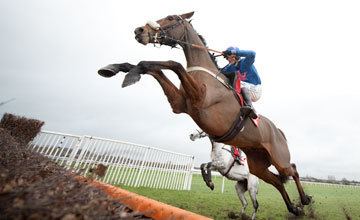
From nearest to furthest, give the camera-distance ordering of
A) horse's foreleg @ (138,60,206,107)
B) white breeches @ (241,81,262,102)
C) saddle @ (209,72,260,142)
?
horse's foreleg @ (138,60,206,107) < saddle @ (209,72,260,142) < white breeches @ (241,81,262,102)

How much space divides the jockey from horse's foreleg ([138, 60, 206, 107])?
109cm

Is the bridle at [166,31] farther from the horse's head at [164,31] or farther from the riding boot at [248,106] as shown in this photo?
the riding boot at [248,106]

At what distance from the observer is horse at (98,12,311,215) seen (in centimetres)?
477

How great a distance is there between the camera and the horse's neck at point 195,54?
5.50 meters

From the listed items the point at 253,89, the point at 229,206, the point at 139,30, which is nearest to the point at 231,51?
the point at 253,89

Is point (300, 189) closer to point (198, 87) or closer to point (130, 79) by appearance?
point (198, 87)

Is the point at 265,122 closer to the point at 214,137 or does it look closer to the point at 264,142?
the point at 264,142

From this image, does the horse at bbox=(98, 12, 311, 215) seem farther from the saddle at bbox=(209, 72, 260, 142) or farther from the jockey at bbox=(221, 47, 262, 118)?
the jockey at bbox=(221, 47, 262, 118)

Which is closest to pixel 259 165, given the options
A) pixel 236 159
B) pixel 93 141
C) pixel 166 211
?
pixel 236 159

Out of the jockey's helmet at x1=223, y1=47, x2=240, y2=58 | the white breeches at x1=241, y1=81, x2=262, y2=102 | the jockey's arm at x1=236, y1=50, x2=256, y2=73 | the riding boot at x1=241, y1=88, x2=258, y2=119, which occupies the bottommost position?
the riding boot at x1=241, y1=88, x2=258, y2=119

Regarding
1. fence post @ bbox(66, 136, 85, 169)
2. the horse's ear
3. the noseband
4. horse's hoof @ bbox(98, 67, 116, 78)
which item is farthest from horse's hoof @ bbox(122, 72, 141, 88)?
fence post @ bbox(66, 136, 85, 169)

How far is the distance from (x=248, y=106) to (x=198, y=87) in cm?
115

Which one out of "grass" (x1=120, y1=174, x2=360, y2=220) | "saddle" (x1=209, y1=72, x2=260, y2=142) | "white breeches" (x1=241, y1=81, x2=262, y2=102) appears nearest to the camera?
"saddle" (x1=209, y1=72, x2=260, y2=142)

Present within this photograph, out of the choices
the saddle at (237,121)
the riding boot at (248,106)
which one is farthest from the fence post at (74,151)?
the riding boot at (248,106)
